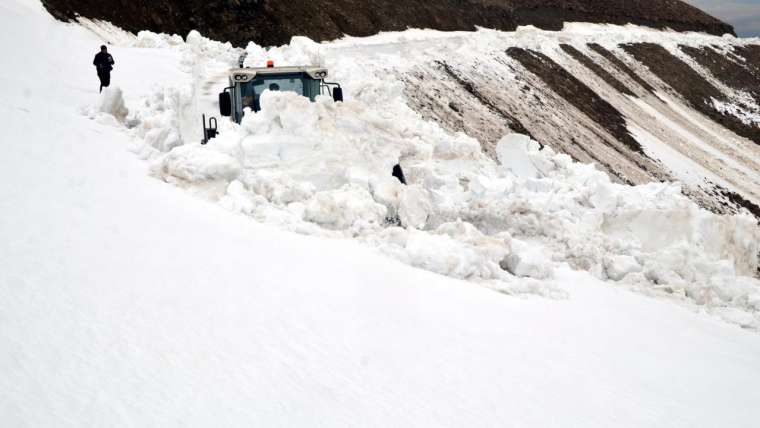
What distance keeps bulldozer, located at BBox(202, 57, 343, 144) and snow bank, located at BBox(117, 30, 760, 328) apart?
30.7 inches

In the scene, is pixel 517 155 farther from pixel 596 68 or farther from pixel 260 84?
pixel 596 68

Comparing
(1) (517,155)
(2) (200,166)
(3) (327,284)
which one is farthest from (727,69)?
(3) (327,284)

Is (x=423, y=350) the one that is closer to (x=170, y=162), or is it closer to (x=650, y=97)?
(x=170, y=162)

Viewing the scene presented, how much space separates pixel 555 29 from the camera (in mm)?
49406

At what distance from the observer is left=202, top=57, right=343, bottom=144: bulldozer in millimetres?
9906

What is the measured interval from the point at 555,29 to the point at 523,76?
2103 centimetres

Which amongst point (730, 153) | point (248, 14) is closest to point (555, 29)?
point (730, 153)

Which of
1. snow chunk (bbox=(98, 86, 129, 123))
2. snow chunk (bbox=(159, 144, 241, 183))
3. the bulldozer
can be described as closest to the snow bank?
snow chunk (bbox=(159, 144, 241, 183))

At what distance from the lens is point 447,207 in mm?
8836

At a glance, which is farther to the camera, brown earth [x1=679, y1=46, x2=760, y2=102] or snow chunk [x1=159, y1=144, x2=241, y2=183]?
brown earth [x1=679, y1=46, x2=760, y2=102]

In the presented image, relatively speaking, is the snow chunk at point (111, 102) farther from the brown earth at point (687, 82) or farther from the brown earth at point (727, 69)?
the brown earth at point (727, 69)

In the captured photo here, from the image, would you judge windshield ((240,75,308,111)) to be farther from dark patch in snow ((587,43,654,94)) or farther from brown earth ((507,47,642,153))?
dark patch in snow ((587,43,654,94))

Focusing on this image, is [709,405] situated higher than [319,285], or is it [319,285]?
[319,285]

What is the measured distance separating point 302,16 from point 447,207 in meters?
26.2
